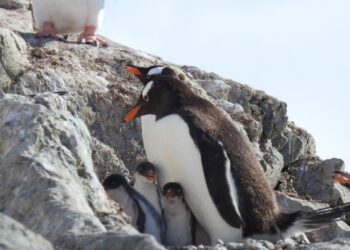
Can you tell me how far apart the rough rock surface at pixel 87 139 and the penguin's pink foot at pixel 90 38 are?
17 centimetres

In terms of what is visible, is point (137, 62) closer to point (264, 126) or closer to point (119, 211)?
point (264, 126)

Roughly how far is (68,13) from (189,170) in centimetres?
503

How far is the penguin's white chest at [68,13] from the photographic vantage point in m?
12.1

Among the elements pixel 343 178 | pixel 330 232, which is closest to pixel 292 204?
pixel 330 232

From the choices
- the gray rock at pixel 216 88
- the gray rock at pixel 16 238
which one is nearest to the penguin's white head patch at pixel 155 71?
the gray rock at pixel 216 88

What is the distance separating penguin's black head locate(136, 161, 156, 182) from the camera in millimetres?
7676

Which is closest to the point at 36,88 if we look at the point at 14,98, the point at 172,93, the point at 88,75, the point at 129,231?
the point at 88,75

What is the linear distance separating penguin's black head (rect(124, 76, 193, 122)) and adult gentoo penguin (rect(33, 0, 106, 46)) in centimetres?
375

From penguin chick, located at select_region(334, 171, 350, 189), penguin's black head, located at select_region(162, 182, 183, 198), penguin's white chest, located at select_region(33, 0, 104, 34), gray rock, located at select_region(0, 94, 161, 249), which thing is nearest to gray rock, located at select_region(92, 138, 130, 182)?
penguin's black head, located at select_region(162, 182, 183, 198)

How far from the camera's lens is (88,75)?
414 inches

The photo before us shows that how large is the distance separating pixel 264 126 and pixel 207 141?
3.87 metres

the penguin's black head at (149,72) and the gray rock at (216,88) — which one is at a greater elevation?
the penguin's black head at (149,72)

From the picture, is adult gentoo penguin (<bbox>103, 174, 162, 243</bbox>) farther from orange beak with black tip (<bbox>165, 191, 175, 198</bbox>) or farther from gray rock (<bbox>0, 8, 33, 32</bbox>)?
gray rock (<bbox>0, 8, 33, 32</bbox>)

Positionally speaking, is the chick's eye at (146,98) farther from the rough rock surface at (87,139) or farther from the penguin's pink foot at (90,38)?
the penguin's pink foot at (90,38)
